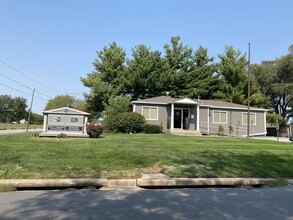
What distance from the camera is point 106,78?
4197 cm

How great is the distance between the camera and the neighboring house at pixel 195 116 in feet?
95.9

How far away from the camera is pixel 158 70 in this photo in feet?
135

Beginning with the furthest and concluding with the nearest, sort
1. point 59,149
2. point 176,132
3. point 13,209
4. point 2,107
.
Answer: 1. point 2,107
2. point 176,132
3. point 59,149
4. point 13,209

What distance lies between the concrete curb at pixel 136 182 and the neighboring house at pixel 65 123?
12283mm

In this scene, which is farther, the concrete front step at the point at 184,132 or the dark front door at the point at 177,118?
the dark front door at the point at 177,118

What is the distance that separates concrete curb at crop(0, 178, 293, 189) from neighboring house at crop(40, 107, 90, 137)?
1228cm

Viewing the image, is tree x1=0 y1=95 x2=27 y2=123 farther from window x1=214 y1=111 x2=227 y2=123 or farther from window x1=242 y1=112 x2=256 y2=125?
window x1=242 y1=112 x2=256 y2=125

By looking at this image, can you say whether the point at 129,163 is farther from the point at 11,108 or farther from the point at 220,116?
the point at 11,108

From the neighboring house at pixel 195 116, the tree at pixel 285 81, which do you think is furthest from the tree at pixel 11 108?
the neighboring house at pixel 195 116

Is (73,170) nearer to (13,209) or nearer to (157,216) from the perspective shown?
(13,209)

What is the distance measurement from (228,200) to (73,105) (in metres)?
88.8

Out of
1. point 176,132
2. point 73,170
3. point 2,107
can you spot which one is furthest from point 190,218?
point 2,107

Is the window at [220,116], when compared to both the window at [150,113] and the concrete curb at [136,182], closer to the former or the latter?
the window at [150,113]

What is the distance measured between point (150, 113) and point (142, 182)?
22207mm
